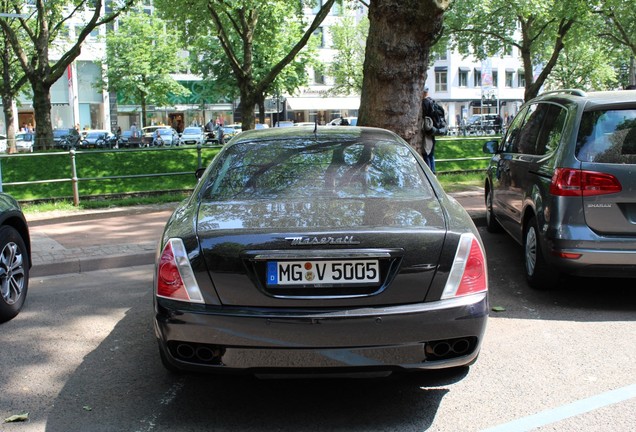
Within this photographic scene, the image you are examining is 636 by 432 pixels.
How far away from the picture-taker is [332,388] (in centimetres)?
382

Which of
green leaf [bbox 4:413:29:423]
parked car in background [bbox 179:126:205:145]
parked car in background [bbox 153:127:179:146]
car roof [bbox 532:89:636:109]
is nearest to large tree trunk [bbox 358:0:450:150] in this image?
car roof [bbox 532:89:636:109]

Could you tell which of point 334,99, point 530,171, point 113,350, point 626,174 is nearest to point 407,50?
point 530,171

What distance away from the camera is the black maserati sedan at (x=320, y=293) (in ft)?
10.2

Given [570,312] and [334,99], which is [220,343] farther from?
[334,99]

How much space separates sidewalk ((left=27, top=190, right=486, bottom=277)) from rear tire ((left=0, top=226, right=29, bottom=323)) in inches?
62.8

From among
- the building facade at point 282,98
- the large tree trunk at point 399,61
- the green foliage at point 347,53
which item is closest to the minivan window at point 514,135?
the large tree trunk at point 399,61

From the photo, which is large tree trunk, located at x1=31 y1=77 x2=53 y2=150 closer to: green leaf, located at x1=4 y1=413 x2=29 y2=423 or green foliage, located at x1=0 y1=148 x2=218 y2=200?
green foliage, located at x1=0 y1=148 x2=218 y2=200

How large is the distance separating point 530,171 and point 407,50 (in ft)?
8.85

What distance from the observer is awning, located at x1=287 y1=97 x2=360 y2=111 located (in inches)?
2448

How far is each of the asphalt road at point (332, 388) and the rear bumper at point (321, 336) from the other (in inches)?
16.6

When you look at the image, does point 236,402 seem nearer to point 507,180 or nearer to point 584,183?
point 584,183

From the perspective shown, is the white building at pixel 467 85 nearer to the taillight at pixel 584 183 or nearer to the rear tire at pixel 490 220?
the rear tire at pixel 490 220

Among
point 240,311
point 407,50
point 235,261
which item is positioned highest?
point 407,50

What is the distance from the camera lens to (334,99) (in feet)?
210
